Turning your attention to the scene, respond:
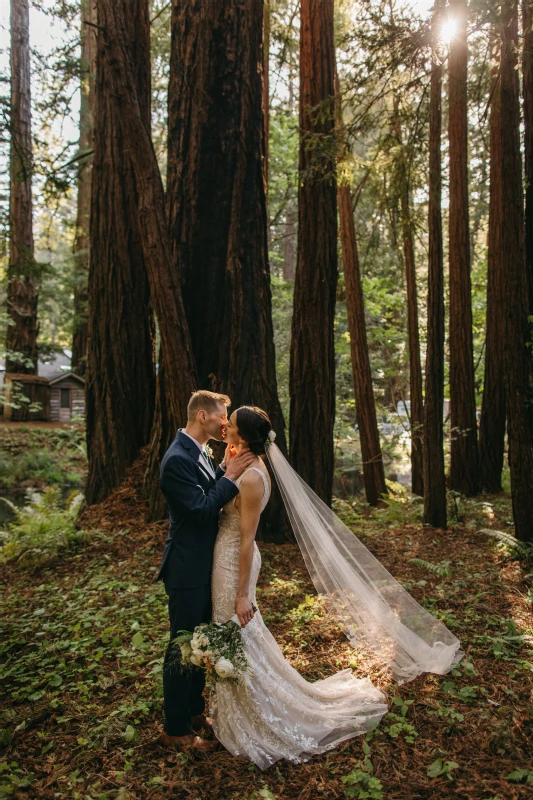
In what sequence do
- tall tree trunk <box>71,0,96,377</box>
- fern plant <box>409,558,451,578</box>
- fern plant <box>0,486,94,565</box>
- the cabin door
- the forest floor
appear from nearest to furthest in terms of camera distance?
the forest floor → fern plant <box>409,558,451,578</box> → fern plant <box>0,486,94,565</box> → tall tree trunk <box>71,0,96,377</box> → the cabin door

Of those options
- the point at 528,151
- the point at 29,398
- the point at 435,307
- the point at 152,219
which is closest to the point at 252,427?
the point at 152,219

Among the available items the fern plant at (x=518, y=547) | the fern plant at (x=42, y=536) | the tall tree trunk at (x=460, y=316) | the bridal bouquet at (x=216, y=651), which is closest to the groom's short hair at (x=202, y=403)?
the bridal bouquet at (x=216, y=651)

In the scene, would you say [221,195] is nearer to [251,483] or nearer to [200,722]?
[251,483]

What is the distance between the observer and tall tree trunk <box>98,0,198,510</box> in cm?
631

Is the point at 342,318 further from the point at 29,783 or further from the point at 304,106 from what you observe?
the point at 29,783

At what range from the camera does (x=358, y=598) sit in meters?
4.72

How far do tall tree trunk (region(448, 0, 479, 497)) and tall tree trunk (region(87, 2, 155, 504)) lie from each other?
5485 millimetres

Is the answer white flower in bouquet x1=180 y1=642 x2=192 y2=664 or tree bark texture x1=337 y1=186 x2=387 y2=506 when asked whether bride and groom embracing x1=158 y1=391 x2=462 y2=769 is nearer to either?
white flower in bouquet x1=180 y1=642 x2=192 y2=664

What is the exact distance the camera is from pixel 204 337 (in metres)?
7.71

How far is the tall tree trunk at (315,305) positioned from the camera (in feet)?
26.8

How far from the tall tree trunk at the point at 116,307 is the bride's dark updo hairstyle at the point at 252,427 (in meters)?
5.55

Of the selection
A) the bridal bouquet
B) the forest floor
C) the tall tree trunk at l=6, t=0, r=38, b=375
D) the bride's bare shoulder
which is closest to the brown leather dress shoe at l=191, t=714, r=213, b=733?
the forest floor

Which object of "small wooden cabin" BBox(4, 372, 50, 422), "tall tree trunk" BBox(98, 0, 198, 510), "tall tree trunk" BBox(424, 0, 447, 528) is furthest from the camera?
"small wooden cabin" BBox(4, 372, 50, 422)

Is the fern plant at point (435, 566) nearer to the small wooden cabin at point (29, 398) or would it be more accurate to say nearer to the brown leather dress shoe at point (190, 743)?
the brown leather dress shoe at point (190, 743)
